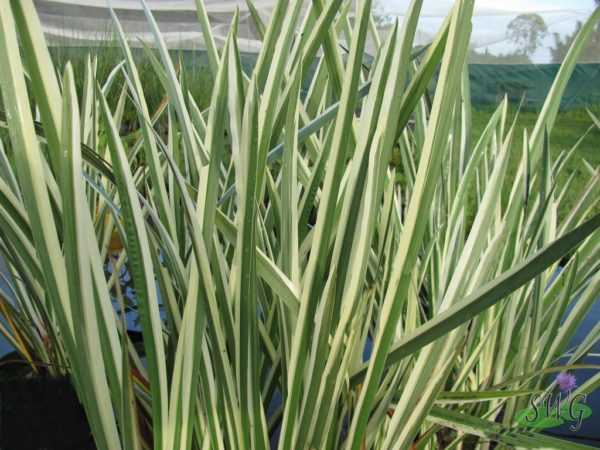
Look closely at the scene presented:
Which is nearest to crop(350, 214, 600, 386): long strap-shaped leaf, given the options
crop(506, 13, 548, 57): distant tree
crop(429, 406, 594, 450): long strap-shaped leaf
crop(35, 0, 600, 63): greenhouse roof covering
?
crop(429, 406, 594, 450): long strap-shaped leaf

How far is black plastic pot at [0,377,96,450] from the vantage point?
2.20 feet


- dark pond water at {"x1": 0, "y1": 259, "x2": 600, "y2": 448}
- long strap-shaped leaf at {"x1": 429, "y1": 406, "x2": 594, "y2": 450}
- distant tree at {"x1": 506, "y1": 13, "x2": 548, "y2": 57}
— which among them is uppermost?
distant tree at {"x1": 506, "y1": 13, "x2": 548, "y2": 57}

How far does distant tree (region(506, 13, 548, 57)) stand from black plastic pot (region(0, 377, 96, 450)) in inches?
187

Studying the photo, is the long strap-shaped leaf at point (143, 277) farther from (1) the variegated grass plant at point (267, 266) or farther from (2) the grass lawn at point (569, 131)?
(2) the grass lawn at point (569, 131)

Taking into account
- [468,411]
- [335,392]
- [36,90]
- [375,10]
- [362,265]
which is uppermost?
[375,10]

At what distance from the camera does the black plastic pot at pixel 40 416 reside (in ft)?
2.20

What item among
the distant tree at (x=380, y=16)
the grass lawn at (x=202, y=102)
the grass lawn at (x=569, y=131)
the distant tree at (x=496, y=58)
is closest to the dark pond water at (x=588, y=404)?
the grass lawn at (x=202, y=102)

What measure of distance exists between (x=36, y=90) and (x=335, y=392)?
31 centimetres

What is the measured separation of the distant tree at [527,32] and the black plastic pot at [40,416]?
15.6ft

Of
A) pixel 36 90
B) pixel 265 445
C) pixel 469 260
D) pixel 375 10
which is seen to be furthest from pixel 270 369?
pixel 375 10

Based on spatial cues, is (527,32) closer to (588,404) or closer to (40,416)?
(588,404)

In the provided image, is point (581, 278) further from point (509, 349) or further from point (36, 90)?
point (36, 90)

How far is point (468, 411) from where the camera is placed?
697mm

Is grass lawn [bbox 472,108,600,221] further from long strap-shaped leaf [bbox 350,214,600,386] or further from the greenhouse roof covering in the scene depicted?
long strap-shaped leaf [bbox 350,214,600,386]
